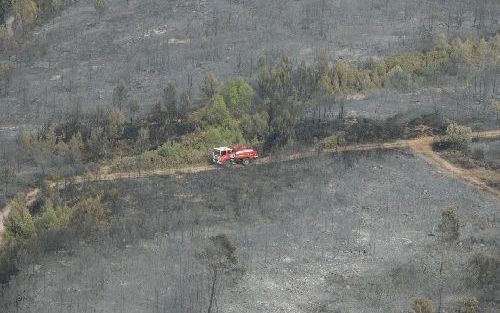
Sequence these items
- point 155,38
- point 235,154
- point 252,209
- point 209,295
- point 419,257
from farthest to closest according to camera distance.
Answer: point 155,38, point 235,154, point 252,209, point 419,257, point 209,295

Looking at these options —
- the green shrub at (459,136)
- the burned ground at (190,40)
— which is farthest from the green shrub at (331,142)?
the burned ground at (190,40)

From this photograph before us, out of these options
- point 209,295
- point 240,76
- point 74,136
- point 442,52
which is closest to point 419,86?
point 442,52

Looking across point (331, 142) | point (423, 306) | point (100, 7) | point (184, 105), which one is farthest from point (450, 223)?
point (100, 7)

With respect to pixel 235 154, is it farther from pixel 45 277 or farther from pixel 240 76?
pixel 45 277

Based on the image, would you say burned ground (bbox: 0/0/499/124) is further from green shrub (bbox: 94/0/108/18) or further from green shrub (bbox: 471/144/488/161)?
green shrub (bbox: 471/144/488/161)

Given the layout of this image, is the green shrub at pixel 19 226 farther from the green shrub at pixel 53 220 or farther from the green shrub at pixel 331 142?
the green shrub at pixel 331 142

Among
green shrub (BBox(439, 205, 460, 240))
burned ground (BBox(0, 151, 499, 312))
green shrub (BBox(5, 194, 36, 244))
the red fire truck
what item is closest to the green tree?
the red fire truck
